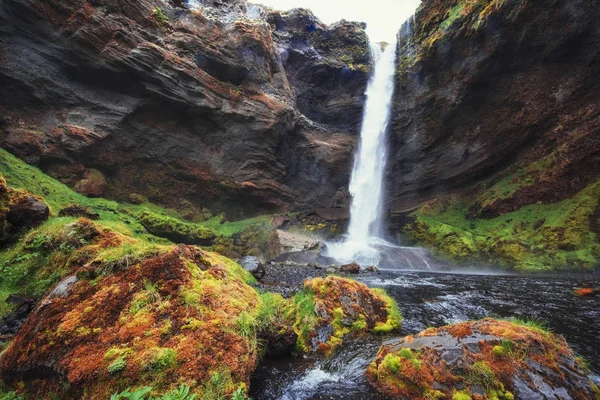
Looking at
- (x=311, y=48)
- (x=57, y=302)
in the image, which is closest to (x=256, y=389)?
(x=57, y=302)

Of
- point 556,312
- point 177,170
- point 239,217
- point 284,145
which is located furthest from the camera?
point 284,145

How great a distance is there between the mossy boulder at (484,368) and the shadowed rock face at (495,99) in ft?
83.3

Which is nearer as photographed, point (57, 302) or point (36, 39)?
point (57, 302)

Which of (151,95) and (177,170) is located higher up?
(151,95)

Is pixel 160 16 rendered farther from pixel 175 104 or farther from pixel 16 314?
pixel 16 314

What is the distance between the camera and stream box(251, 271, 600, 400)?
431 centimetres

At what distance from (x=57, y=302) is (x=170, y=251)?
1.58 metres

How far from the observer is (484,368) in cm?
377

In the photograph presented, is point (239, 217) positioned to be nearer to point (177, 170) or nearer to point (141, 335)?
point (177, 170)

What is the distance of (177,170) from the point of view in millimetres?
26422

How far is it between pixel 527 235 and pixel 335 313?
75.2 feet

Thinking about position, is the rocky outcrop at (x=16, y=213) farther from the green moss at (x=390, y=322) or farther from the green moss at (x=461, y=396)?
the green moss at (x=461, y=396)

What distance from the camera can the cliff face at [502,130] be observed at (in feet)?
69.7

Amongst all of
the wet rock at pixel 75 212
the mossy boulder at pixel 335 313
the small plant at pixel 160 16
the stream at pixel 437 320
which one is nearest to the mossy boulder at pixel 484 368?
the stream at pixel 437 320
